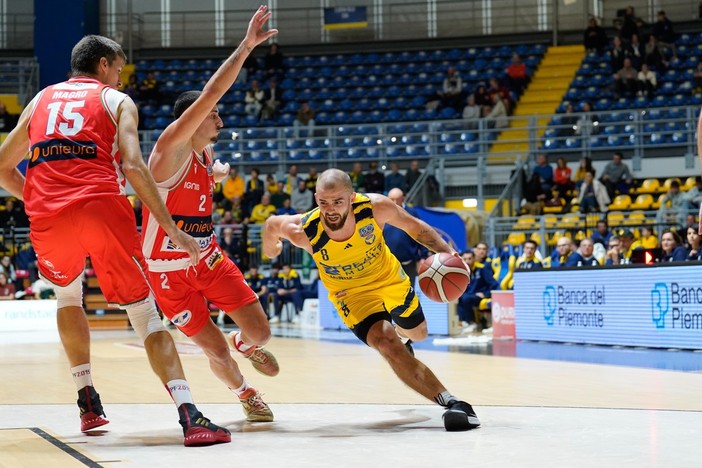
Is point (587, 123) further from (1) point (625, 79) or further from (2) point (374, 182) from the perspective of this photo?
(2) point (374, 182)

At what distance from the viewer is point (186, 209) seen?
5.71 metres

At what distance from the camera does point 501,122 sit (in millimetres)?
23734

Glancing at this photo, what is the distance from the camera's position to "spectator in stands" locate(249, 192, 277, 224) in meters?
21.2

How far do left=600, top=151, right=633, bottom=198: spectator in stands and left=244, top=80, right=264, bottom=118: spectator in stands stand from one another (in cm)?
1028

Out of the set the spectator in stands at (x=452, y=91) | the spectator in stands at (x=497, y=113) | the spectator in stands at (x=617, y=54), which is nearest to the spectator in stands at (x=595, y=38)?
the spectator in stands at (x=617, y=54)

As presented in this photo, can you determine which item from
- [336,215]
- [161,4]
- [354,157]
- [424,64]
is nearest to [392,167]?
[354,157]

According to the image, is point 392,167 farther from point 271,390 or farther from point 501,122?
point 271,390

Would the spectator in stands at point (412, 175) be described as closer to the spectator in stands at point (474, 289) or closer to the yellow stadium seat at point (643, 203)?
the yellow stadium seat at point (643, 203)

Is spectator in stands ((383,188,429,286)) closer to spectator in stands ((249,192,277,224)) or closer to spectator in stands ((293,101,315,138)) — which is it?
spectator in stands ((249,192,277,224))

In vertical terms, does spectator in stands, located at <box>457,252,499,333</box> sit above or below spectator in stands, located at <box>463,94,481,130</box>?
below

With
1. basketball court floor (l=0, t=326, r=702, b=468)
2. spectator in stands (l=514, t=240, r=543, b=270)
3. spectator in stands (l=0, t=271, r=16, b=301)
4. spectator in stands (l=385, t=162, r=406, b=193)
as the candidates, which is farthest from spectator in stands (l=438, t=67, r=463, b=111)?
basketball court floor (l=0, t=326, r=702, b=468)

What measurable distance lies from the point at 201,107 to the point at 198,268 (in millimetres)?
1156

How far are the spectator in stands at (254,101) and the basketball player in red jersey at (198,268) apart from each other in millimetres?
20595

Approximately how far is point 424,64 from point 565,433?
2306 cm
